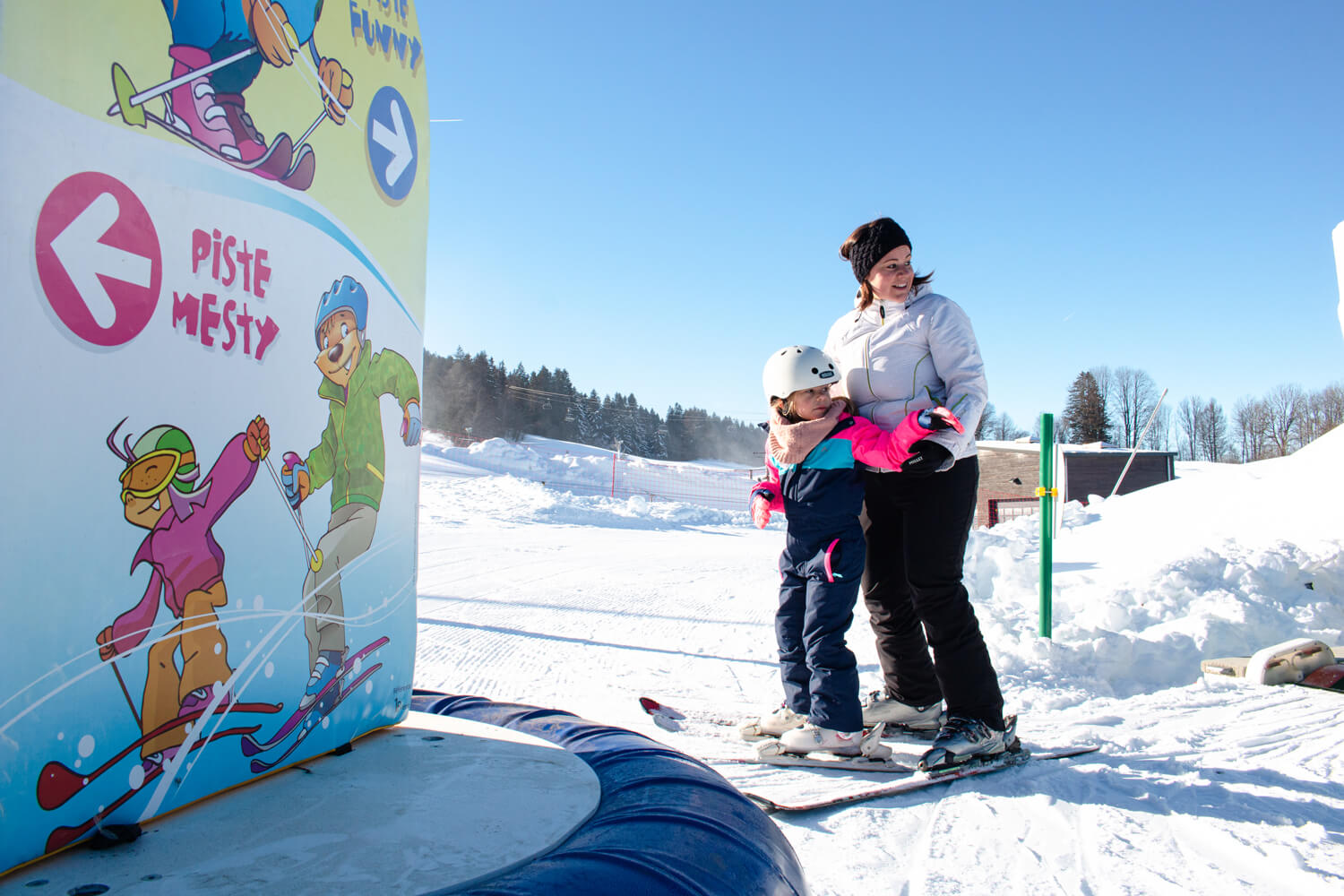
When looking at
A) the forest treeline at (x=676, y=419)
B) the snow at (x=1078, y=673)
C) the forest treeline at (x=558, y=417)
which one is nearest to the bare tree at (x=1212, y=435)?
the forest treeline at (x=676, y=419)

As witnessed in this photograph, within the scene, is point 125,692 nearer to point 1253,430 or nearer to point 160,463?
point 160,463

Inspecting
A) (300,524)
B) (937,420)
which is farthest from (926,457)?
(300,524)

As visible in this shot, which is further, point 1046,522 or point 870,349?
point 1046,522

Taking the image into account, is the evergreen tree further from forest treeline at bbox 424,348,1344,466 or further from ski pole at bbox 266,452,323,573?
ski pole at bbox 266,452,323,573

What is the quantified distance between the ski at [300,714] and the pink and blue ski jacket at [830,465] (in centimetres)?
136

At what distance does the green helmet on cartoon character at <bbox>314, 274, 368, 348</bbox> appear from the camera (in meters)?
1.38

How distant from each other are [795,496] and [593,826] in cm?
166

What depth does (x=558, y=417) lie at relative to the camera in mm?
53969

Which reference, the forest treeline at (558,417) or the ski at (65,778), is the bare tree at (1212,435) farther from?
the ski at (65,778)

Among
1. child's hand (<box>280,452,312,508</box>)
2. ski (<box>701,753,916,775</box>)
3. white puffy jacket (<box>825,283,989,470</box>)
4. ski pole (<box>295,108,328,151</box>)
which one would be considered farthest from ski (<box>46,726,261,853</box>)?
white puffy jacket (<box>825,283,989,470</box>)

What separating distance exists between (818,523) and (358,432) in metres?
1.55

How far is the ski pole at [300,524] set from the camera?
1.27 meters

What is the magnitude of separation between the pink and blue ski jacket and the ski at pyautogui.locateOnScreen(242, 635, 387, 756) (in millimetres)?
1365

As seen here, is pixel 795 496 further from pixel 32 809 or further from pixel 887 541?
pixel 32 809
